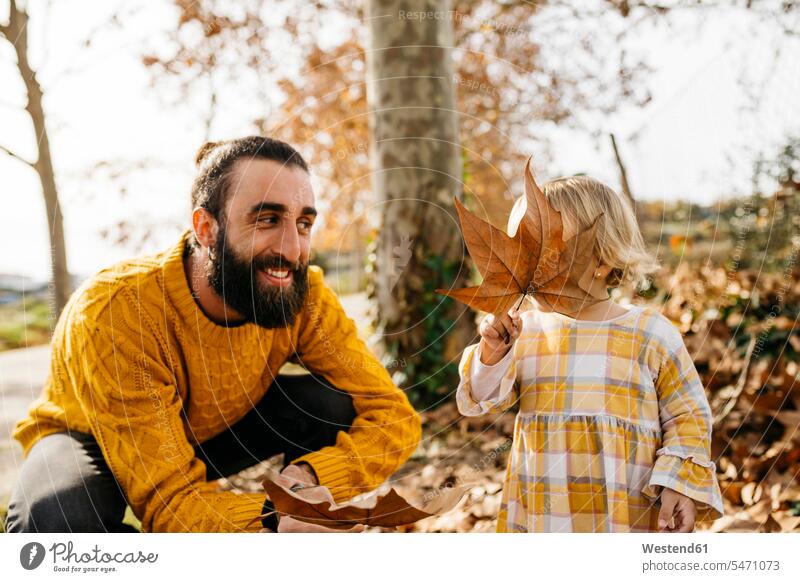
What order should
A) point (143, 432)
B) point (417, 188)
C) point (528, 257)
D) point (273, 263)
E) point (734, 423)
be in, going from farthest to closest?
Result: point (417, 188) < point (734, 423) < point (273, 263) < point (143, 432) < point (528, 257)

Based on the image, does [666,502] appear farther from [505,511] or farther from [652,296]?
[652,296]

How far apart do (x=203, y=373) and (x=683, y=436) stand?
4.08ft

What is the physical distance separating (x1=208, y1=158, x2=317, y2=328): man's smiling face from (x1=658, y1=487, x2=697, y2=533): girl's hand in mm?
1046

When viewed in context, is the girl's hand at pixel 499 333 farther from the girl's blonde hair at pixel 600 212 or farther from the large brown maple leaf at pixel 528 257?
the girl's blonde hair at pixel 600 212

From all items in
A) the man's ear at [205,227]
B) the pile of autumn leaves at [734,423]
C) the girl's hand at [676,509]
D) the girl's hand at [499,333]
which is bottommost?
the pile of autumn leaves at [734,423]

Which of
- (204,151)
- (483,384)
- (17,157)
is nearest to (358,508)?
(483,384)

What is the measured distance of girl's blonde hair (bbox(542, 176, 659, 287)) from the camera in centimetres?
158

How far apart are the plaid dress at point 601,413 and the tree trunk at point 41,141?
128 cm

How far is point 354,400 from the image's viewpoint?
6.70 feet

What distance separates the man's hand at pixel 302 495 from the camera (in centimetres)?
167

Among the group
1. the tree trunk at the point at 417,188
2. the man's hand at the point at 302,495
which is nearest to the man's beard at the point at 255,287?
the man's hand at the point at 302,495

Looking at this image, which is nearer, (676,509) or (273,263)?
(676,509)

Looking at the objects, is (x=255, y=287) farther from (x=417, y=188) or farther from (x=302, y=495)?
(x=417, y=188)
